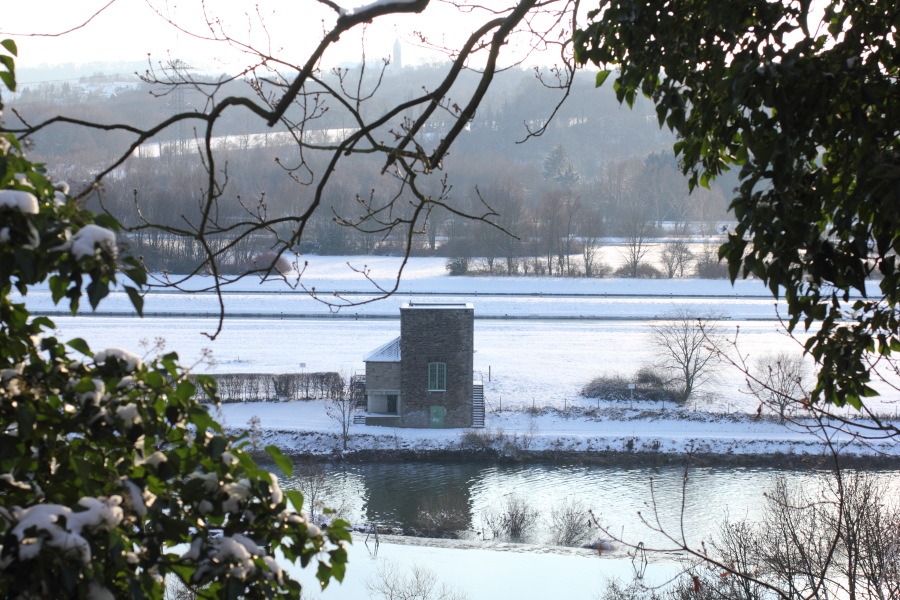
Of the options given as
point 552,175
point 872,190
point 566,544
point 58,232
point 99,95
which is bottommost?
point 566,544

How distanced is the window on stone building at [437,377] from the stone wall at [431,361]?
0.08 m

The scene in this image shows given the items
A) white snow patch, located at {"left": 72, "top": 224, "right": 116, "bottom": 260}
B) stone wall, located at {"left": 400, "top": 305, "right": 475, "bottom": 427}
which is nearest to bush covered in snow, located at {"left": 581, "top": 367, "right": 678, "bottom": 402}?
stone wall, located at {"left": 400, "top": 305, "right": 475, "bottom": 427}

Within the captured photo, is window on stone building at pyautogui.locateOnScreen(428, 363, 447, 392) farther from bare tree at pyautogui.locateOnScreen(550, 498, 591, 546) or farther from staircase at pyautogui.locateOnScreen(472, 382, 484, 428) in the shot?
bare tree at pyautogui.locateOnScreen(550, 498, 591, 546)

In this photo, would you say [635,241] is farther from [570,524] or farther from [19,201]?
[19,201]

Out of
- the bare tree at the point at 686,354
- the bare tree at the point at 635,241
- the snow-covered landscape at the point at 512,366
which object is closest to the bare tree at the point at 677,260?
the bare tree at the point at 635,241

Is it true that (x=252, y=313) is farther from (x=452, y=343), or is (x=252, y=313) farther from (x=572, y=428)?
(x=572, y=428)

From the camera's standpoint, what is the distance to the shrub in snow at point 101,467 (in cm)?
147

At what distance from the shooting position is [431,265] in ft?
123

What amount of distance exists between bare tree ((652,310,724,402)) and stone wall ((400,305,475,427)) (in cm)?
605

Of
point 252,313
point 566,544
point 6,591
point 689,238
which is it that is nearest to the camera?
point 6,591

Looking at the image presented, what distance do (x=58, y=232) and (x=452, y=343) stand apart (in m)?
18.3

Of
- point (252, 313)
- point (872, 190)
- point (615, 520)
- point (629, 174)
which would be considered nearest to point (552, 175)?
point (629, 174)

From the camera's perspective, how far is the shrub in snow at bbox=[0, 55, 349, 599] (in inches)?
57.7

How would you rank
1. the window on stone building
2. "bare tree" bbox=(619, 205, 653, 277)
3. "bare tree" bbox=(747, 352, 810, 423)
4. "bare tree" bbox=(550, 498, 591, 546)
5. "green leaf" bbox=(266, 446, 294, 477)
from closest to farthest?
"green leaf" bbox=(266, 446, 294, 477) < "bare tree" bbox=(747, 352, 810, 423) < "bare tree" bbox=(550, 498, 591, 546) < the window on stone building < "bare tree" bbox=(619, 205, 653, 277)
